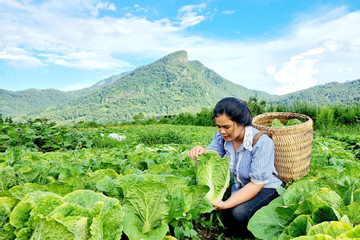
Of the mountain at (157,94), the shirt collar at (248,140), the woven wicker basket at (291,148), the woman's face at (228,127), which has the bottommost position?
the woven wicker basket at (291,148)

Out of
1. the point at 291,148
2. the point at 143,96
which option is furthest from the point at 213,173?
the point at 143,96

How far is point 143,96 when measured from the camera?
390ft

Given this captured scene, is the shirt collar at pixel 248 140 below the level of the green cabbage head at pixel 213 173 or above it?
above

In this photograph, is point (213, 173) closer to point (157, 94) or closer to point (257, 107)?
point (257, 107)

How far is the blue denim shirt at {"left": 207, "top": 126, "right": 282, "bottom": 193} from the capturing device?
92.5 inches

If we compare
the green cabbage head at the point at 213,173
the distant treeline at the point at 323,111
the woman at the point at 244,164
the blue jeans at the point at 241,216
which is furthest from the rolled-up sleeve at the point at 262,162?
the distant treeline at the point at 323,111

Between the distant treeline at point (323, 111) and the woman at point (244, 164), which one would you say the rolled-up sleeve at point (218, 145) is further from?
the distant treeline at point (323, 111)

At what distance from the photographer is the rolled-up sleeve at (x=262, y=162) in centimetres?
234

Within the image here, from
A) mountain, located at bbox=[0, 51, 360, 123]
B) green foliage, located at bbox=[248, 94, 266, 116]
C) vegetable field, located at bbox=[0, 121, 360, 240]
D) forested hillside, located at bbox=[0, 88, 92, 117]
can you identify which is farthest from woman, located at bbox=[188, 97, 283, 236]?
forested hillside, located at bbox=[0, 88, 92, 117]

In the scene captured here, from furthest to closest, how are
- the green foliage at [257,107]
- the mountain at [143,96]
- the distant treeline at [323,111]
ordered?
the mountain at [143,96], the green foliage at [257,107], the distant treeline at [323,111]

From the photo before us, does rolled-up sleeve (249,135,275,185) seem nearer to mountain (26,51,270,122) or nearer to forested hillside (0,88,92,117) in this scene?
mountain (26,51,270,122)

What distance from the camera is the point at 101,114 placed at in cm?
9038

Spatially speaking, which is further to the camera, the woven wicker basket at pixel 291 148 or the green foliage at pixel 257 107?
the green foliage at pixel 257 107

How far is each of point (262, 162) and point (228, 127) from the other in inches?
17.8
